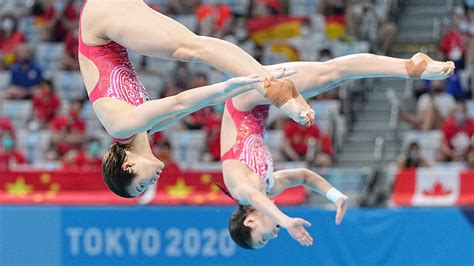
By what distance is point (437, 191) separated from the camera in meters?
11.8

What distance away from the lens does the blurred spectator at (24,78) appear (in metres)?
15.3

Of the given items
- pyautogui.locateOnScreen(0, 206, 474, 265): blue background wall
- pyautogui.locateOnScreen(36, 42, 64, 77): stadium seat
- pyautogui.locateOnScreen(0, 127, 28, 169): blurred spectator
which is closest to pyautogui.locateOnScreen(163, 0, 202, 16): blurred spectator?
pyautogui.locateOnScreen(36, 42, 64, 77): stadium seat

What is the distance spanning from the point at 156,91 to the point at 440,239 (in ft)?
18.0

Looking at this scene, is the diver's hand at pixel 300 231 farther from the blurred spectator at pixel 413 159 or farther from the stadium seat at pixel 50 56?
the stadium seat at pixel 50 56

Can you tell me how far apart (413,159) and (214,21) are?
4.00m

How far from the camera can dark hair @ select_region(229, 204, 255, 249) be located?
8.52 meters

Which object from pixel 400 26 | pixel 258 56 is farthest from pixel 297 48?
pixel 400 26

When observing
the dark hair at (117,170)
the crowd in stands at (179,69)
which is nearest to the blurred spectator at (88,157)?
the crowd in stands at (179,69)

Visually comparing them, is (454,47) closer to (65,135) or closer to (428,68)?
(65,135)

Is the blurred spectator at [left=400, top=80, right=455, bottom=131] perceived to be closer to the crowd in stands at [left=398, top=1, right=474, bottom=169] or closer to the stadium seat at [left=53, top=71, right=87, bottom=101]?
the crowd in stands at [left=398, top=1, right=474, bottom=169]

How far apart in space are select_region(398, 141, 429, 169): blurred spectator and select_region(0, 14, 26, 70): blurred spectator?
643 cm

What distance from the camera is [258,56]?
1421 centimetres

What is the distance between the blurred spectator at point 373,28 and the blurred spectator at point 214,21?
5.81ft

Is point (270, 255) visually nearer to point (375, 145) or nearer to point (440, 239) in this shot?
point (440, 239)
